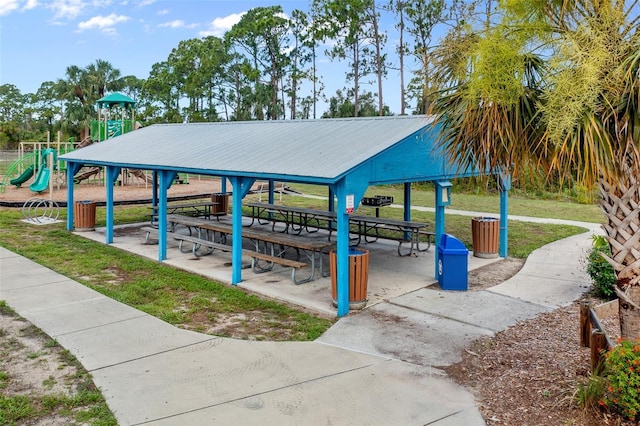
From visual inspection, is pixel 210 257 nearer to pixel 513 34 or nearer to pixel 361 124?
pixel 361 124

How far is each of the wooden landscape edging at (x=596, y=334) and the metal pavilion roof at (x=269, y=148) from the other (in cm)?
265

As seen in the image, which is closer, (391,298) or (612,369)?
(612,369)

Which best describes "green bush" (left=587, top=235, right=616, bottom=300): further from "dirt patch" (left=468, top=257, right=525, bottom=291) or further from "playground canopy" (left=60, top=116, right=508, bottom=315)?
Result: "playground canopy" (left=60, top=116, right=508, bottom=315)

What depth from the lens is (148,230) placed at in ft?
41.3

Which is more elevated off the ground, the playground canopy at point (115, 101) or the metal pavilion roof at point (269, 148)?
the playground canopy at point (115, 101)

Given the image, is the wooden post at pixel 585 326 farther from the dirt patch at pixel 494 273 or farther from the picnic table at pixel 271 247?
the picnic table at pixel 271 247

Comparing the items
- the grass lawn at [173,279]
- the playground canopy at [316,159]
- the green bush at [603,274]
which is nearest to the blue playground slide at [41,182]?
the grass lawn at [173,279]

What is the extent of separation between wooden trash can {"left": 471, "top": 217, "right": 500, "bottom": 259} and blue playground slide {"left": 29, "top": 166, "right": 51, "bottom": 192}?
17693 millimetres

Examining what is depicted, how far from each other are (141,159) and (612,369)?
33.9ft

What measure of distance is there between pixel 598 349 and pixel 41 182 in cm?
2245

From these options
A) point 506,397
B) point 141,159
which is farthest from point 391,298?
point 141,159

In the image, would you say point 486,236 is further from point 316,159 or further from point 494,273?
point 316,159

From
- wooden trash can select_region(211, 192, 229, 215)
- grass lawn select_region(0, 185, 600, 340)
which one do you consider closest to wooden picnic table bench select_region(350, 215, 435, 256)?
grass lawn select_region(0, 185, 600, 340)

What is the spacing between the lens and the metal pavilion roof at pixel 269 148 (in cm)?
785
